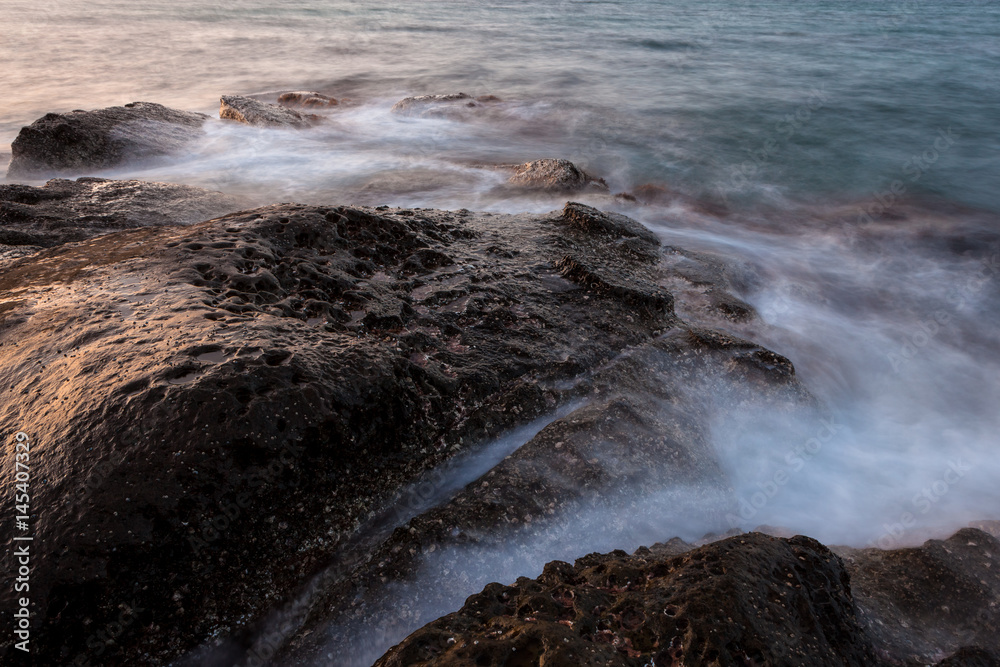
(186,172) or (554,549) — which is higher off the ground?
(554,549)

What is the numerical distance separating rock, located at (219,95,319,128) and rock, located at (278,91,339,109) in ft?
5.75

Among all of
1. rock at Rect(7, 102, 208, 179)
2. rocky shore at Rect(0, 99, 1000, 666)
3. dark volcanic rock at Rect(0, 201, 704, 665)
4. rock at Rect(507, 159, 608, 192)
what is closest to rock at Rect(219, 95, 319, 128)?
rock at Rect(7, 102, 208, 179)

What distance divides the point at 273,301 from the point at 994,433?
505 cm

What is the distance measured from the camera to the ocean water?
3.81m

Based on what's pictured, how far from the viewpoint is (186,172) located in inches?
313

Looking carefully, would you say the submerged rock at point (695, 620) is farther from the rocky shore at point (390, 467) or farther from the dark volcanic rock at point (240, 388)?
the dark volcanic rock at point (240, 388)

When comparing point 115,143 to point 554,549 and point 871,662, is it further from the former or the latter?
point 871,662

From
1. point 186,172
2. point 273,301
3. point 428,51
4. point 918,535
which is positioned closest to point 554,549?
point 273,301

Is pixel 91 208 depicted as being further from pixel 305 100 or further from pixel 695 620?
pixel 305 100

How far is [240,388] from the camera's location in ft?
7.81

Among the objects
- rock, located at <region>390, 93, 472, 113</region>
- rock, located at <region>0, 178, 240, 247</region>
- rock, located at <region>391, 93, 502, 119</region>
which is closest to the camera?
rock, located at <region>0, 178, 240, 247</region>

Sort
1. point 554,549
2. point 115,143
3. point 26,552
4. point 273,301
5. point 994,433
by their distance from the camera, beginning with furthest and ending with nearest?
point 115,143
point 994,433
point 273,301
point 554,549
point 26,552

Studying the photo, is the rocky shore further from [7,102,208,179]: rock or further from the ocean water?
[7,102,208,179]: rock

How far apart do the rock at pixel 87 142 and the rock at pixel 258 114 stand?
1373 millimetres
